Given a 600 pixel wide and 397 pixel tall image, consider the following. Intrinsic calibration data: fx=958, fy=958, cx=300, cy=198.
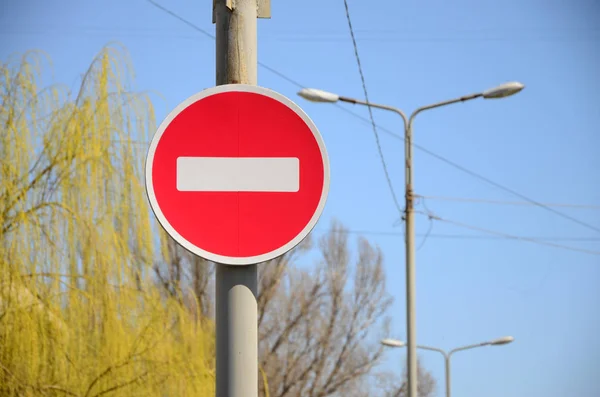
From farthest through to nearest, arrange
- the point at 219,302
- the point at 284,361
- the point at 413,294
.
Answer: the point at 284,361
the point at 413,294
the point at 219,302

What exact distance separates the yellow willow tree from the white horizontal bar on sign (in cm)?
679

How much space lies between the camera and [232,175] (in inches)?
104

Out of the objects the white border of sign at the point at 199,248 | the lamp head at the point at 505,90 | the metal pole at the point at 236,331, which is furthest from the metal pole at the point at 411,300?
the metal pole at the point at 236,331

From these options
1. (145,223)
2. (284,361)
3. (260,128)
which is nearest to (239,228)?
(260,128)

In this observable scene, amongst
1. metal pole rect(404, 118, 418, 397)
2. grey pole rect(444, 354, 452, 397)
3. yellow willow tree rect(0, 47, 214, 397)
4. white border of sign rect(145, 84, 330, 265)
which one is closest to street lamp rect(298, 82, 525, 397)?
metal pole rect(404, 118, 418, 397)

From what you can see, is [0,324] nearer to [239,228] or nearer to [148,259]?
[148,259]

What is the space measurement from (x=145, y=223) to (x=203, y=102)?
7.55 metres

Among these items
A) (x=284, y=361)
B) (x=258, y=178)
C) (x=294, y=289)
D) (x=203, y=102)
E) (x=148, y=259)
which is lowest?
(x=284, y=361)

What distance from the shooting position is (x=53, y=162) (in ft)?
31.6

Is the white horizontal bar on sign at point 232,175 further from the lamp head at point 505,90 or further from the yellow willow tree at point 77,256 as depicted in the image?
the lamp head at point 505,90

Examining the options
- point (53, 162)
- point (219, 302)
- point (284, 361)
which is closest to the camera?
point (219, 302)

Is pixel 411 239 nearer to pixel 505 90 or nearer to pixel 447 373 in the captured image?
pixel 505 90

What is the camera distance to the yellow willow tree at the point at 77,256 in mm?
9062

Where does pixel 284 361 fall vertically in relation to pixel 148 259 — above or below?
below
